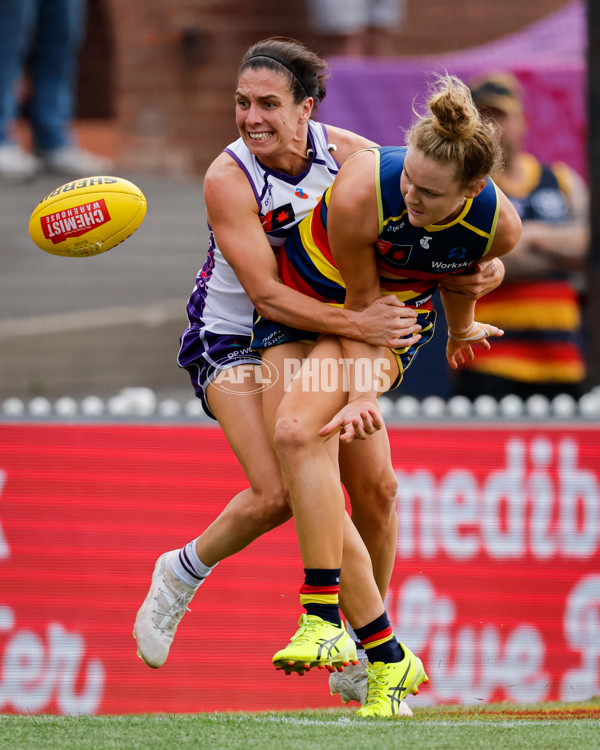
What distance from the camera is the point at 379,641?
4449 millimetres

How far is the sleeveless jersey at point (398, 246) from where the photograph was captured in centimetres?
406

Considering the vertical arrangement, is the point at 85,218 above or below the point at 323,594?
above

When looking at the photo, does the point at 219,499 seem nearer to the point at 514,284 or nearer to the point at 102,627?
the point at 102,627

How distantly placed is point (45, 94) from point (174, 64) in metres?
1.84

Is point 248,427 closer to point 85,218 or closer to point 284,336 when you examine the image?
point 284,336

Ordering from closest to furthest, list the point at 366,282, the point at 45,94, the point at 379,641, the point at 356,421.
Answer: the point at 356,421 → the point at 366,282 → the point at 379,641 → the point at 45,94

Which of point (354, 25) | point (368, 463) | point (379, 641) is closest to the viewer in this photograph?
point (379, 641)

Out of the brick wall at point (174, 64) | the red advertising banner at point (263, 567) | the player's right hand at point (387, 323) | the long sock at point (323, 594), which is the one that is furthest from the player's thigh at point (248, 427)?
the brick wall at point (174, 64)

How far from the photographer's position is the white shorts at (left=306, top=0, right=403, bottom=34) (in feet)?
36.6

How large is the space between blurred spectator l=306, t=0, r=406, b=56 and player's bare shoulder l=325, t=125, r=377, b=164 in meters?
6.62

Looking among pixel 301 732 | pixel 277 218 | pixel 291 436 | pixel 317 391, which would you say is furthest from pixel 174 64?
pixel 301 732

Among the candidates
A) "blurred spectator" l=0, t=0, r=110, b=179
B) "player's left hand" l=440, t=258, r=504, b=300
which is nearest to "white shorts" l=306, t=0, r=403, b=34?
"blurred spectator" l=0, t=0, r=110, b=179

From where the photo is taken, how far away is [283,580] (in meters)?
6.15

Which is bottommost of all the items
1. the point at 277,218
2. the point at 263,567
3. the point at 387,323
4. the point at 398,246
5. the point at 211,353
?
the point at 263,567
